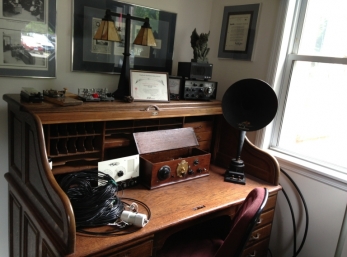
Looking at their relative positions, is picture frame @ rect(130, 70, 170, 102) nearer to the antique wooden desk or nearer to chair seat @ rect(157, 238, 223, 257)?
the antique wooden desk

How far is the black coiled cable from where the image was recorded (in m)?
1.24

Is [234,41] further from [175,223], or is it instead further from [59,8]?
[175,223]

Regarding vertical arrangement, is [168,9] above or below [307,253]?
above

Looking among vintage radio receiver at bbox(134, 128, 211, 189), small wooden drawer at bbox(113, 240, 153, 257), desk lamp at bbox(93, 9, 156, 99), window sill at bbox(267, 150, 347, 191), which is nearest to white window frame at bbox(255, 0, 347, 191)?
window sill at bbox(267, 150, 347, 191)

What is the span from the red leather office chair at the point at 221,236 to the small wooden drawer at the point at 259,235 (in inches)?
6.1

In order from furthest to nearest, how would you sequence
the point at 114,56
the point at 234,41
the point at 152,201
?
the point at 234,41 → the point at 114,56 → the point at 152,201

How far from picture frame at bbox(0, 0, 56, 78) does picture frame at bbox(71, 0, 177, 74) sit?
14 centimetres

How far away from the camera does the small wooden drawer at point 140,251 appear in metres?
1.22

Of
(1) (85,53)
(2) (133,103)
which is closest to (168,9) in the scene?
(1) (85,53)

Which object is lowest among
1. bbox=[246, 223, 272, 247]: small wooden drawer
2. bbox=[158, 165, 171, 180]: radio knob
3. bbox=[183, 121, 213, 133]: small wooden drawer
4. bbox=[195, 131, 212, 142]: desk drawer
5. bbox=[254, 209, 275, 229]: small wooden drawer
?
bbox=[246, 223, 272, 247]: small wooden drawer

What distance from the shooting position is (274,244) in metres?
2.14

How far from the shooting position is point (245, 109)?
1838 millimetres

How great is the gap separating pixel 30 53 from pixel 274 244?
199 cm

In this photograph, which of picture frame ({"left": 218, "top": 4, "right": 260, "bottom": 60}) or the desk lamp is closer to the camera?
the desk lamp
